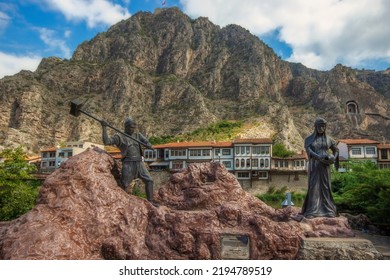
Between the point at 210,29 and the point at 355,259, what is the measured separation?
149124 millimetres

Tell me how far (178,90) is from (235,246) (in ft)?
370

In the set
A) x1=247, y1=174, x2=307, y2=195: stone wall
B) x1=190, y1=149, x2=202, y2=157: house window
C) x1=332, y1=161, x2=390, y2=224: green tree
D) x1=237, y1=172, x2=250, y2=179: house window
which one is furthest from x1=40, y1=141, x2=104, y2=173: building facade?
x1=332, y1=161, x2=390, y2=224: green tree

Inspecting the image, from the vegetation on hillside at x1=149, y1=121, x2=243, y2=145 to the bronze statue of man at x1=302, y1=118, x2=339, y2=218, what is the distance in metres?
77.9

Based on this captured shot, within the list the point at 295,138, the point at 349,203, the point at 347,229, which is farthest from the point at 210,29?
the point at 347,229

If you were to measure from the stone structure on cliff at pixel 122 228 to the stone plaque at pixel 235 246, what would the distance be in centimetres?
2

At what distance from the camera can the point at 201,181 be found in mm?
11094

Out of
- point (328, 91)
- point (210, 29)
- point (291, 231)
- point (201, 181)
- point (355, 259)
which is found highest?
point (210, 29)

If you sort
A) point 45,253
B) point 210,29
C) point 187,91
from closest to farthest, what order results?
1. point 45,253
2. point 187,91
3. point 210,29

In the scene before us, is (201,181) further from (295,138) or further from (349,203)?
(295,138)

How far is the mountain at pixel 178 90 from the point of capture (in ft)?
342

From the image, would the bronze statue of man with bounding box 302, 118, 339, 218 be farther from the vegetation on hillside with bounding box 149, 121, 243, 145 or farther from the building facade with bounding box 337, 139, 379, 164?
the vegetation on hillside with bounding box 149, 121, 243, 145

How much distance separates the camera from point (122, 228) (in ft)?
27.2

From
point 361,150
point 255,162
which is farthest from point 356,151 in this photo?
point 255,162

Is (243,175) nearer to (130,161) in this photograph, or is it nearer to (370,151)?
(370,151)
